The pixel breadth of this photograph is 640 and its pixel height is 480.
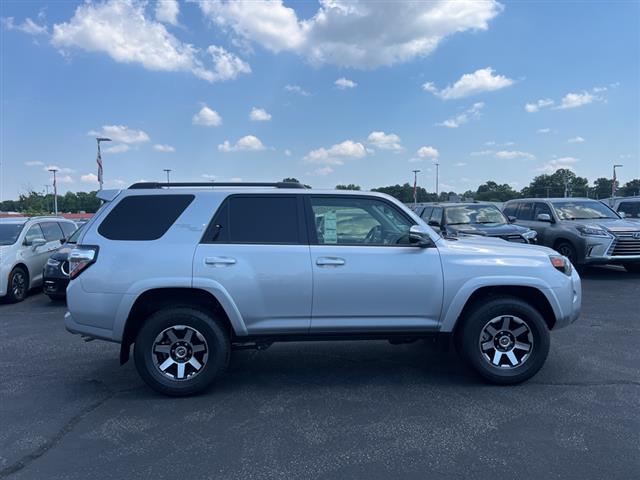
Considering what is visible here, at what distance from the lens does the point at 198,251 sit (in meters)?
4.12

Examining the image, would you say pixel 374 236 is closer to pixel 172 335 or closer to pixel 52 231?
pixel 172 335

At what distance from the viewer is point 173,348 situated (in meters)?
4.18

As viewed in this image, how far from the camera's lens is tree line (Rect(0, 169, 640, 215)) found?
1704 inches

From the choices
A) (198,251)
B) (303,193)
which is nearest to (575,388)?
(303,193)

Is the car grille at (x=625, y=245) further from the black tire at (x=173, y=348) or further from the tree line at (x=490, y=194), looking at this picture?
the tree line at (x=490, y=194)

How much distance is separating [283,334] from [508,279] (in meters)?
2.14

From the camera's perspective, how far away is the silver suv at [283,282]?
13.5 ft

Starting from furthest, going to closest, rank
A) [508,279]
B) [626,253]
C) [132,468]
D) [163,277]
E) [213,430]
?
1. [626,253]
2. [508,279]
3. [163,277]
4. [213,430]
5. [132,468]

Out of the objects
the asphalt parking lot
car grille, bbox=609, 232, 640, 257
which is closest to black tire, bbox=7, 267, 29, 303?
the asphalt parking lot

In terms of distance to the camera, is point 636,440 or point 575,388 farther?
point 575,388

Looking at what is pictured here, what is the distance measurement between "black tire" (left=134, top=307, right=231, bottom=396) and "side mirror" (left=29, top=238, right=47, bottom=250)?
22.8ft

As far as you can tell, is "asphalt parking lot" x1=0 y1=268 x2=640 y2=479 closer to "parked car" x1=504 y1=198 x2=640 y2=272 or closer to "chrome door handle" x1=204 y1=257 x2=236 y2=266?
"chrome door handle" x1=204 y1=257 x2=236 y2=266

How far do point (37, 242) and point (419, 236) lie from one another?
8724 millimetres

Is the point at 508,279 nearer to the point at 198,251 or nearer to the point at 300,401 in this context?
the point at 300,401
